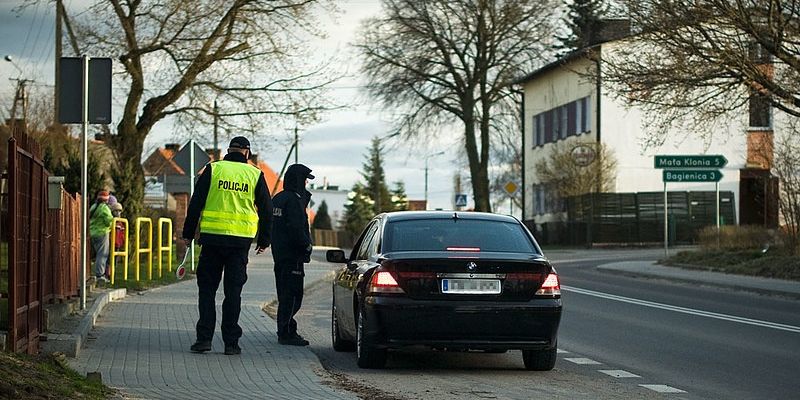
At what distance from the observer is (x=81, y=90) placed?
51.4 ft

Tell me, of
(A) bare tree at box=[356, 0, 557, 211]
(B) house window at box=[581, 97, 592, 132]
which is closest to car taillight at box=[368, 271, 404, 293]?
(A) bare tree at box=[356, 0, 557, 211]

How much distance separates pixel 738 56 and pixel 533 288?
1637cm

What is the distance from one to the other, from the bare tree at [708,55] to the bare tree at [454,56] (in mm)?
22944

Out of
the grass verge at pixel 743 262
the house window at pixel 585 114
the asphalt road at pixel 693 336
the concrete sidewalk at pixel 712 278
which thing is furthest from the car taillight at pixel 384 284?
the house window at pixel 585 114

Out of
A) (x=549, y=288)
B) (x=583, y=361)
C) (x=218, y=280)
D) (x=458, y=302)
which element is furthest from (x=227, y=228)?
(x=583, y=361)

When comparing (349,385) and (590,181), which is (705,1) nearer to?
(349,385)

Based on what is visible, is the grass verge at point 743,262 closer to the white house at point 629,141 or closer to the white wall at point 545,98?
the white house at point 629,141

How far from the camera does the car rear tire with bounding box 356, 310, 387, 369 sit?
37.5 feet

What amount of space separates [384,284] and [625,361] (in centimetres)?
287

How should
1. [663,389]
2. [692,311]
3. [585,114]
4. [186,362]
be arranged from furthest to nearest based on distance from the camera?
[585,114]
[692,311]
[186,362]
[663,389]

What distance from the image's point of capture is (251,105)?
3528 cm

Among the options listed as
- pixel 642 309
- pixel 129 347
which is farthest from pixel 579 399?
pixel 642 309

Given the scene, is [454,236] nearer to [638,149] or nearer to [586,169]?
[586,169]

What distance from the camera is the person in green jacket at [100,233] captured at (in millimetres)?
22422
